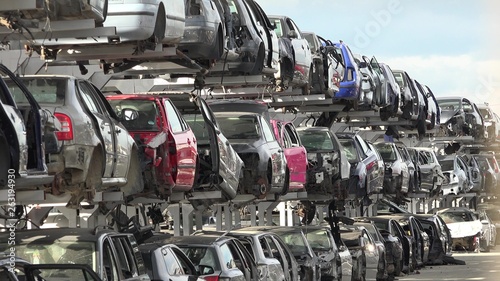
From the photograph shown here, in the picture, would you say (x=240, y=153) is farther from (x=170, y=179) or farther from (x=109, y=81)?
(x=170, y=179)

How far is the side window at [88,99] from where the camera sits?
15314 millimetres

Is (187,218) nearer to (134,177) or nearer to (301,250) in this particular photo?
(301,250)

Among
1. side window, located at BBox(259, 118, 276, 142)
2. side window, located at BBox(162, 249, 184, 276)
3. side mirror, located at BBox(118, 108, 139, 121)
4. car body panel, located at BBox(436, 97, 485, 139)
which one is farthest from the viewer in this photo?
car body panel, located at BBox(436, 97, 485, 139)

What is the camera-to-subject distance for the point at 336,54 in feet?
106

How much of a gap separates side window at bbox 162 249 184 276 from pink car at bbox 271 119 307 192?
34.3 ft

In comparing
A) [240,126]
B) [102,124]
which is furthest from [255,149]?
[102,124]

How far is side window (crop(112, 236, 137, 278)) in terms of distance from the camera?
13.6m

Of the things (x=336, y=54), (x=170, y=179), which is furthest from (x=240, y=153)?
(x=336, y=54)

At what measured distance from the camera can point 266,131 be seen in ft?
79.9

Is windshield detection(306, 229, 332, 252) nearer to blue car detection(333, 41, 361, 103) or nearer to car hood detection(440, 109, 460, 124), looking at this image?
blue car detection(333, 41, 361, 103)

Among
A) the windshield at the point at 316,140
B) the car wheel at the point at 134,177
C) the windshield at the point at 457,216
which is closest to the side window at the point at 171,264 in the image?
the car wheel at the point at 134,177

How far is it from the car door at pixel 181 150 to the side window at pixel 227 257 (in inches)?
61.5

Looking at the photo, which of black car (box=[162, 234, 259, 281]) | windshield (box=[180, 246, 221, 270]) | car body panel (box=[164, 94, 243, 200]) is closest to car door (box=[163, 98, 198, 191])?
car body panel (box=[164, 94, 243, 200])

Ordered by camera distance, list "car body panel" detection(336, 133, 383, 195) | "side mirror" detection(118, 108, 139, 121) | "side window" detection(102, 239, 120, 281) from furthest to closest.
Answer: "car body panel" detection(336, 133, 383, 195) → "side mirror" detection(118, 108, 139, 121) → "side window" detection(102, 239, 120, 281)
